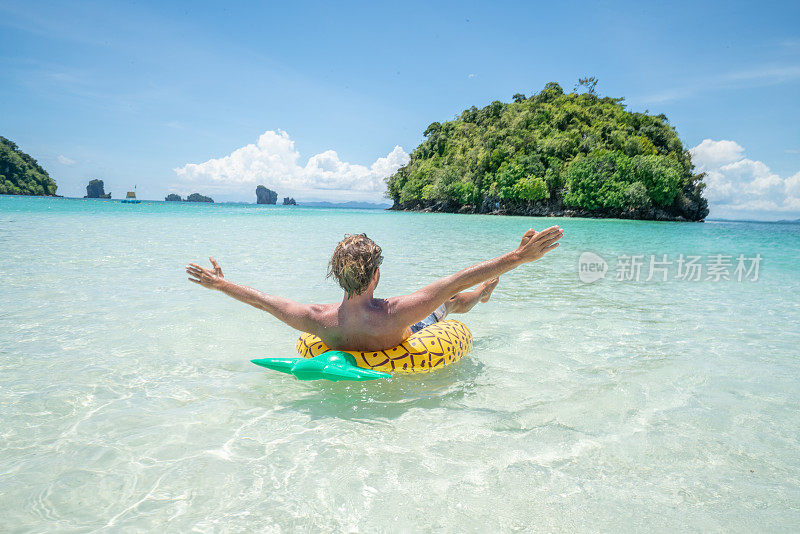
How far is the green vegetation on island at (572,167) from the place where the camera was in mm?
52969

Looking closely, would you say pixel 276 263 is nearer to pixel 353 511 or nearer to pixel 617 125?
pixel 353 511

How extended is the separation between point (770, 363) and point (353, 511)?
422cm

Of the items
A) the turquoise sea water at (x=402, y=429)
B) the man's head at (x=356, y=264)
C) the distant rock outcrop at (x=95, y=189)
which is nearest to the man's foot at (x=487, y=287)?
the turquoise sea water at (x=402, y=429)

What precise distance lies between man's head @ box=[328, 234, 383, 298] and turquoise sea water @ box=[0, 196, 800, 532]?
84 centimetres

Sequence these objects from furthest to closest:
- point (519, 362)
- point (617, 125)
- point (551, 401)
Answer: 1. point (617, 125)
2. point (519, 362)
3. point (551, 401)

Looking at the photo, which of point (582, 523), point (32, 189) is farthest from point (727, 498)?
point (32, 189)

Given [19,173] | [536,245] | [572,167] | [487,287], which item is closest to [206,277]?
[536,245]

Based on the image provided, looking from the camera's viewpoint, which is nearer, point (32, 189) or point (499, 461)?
point (499, 461)

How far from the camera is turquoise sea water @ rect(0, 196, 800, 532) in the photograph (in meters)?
2.05

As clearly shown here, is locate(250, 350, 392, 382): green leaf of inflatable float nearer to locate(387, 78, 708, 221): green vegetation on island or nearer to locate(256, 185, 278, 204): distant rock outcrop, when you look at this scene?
locate(387, 78, 708, 221): green vegetation on island

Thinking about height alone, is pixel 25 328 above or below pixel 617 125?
below

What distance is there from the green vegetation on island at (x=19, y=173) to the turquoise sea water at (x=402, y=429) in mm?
113320

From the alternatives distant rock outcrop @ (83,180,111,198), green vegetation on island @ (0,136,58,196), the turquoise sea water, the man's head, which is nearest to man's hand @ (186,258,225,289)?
the turquoise sea water

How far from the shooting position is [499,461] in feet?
8.05
